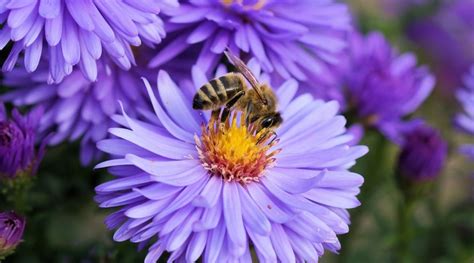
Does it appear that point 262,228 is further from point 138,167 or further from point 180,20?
point 180,20

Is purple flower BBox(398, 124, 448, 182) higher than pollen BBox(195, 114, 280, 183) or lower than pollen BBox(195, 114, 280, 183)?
lower

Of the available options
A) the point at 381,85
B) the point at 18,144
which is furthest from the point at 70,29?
the point at 381,85

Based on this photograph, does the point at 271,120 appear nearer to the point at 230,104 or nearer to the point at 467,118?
the point at 230,104

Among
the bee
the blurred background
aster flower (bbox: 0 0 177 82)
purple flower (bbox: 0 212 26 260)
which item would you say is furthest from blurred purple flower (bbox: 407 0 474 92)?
purple flower (bbox: 0 212 26 260)

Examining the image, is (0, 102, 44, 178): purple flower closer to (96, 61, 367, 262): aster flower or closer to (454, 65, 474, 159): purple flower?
(96, 61, 367, 262): aster flower

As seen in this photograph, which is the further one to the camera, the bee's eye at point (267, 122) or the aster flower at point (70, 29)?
the bee's eye at point (267, 122)

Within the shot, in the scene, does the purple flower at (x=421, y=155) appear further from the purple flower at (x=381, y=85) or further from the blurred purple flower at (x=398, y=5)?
the blurred purple flower at (x=398, y=5)

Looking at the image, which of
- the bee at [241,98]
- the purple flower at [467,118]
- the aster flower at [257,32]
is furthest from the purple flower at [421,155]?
the bee at [241,98]
